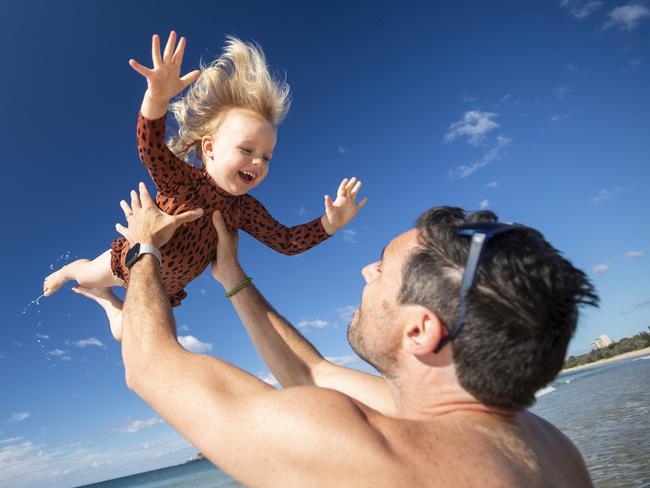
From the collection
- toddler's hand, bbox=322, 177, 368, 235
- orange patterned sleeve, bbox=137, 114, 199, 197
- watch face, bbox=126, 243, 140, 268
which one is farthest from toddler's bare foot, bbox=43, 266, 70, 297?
toddler's hand, bbox=322, 177, 368, 235

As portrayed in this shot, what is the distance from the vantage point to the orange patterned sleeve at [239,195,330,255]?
4.55m

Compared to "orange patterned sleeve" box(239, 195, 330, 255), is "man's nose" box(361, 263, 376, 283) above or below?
below

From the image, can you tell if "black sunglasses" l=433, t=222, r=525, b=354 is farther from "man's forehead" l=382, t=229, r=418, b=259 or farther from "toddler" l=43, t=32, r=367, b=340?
"toddler" l=43, t=32, r=367, b=340

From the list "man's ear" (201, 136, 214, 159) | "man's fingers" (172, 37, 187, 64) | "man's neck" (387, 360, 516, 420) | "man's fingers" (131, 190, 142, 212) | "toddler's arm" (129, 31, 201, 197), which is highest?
"man's ear" (201, 136, 214, 159)

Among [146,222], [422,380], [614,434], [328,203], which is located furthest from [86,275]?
[614,434]

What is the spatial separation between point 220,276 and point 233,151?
104 centimetres

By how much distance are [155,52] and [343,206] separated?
81.5 inches

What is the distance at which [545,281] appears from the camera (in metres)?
2.07

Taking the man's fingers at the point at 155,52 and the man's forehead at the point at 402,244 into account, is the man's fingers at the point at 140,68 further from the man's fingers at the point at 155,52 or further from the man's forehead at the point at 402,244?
the man's forehead at the point at 402,244

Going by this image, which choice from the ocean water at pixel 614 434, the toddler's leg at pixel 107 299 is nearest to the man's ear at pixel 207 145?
the toddler's leg at pixel 107 299

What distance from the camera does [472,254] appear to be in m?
2.15

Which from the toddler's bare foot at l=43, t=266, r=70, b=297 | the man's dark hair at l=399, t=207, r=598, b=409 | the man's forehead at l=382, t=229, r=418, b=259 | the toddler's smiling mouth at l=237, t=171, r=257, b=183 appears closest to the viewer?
the man's dark hair at l=399, t=207, r=598, b=409

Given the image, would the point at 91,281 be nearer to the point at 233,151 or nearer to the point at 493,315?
the point at 233,151

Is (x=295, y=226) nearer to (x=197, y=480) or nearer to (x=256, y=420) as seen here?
(x=256, y=420)
